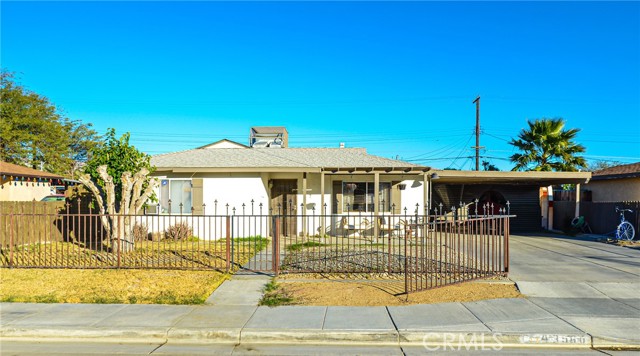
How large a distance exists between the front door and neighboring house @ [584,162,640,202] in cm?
1461

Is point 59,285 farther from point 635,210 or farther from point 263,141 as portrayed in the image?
point 635,210

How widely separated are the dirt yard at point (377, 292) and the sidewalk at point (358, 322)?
0.34m

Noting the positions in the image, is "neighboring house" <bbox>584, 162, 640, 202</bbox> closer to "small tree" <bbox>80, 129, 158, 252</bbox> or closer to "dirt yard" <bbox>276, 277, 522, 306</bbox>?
"dirt yard" <bbox>276, 277, 522, 306</bbox>

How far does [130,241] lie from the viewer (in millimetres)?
12516

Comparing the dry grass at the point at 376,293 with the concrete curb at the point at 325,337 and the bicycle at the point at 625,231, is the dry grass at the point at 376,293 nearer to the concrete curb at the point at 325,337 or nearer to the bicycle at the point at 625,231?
the concrete curb at the point at 325,337

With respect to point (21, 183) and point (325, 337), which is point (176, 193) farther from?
point (325, 337)

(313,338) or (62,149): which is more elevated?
(62,149)

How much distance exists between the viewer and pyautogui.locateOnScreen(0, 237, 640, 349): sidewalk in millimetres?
6129

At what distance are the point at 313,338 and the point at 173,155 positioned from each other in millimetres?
14681

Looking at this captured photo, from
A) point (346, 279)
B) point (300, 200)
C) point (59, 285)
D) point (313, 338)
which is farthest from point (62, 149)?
point (313, 338)

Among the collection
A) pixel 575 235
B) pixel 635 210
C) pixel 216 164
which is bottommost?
pixel 575 235

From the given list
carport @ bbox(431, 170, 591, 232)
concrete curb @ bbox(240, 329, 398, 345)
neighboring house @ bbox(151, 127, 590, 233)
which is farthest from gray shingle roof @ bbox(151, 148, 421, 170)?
concrete curb @ bbox(240, 329, 398, 345)

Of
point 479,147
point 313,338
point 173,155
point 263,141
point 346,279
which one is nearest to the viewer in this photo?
point 313,338

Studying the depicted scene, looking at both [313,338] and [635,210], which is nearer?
[313,338]
